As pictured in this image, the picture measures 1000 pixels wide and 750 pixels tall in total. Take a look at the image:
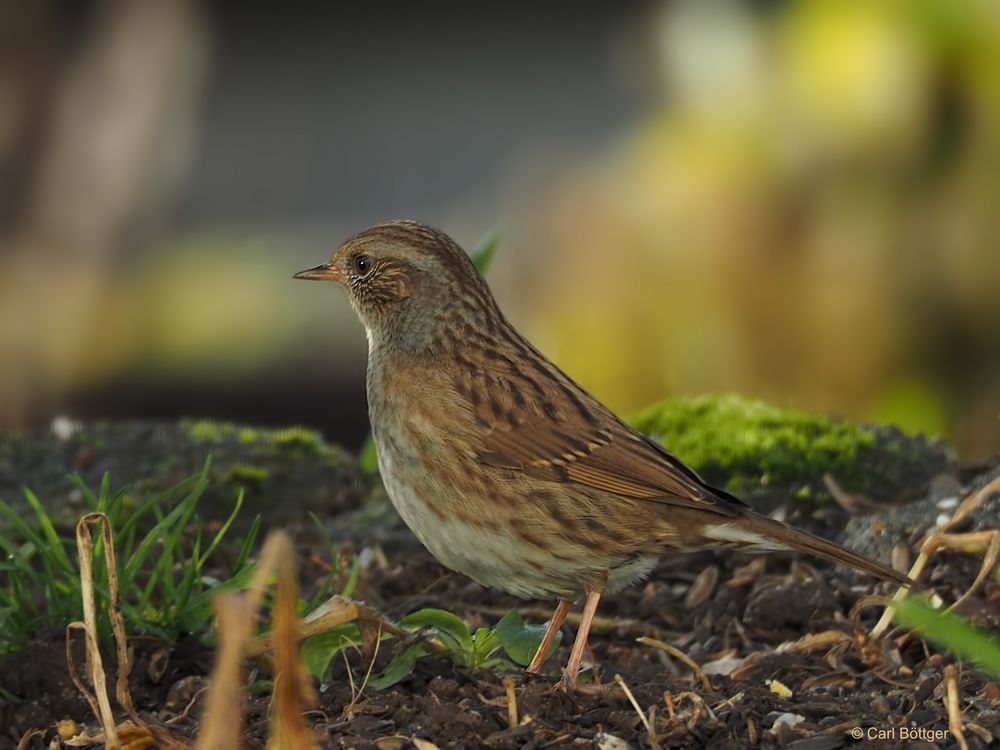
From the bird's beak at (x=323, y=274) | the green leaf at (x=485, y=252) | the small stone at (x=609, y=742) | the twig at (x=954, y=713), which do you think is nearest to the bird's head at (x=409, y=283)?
the bird's beak at (x=323, y=274)

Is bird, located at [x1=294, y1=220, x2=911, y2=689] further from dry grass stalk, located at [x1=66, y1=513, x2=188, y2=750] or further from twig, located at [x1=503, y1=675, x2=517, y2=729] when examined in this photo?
dry grass stalk, located at [x1=66, y1=513, x2=188, y2=750]

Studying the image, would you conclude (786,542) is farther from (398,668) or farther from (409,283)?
(409,283)

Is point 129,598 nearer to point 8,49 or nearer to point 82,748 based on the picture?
point 82,748

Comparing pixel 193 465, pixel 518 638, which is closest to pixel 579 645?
pixel 518 638

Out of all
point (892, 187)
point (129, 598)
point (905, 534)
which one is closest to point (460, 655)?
point (129, 598)

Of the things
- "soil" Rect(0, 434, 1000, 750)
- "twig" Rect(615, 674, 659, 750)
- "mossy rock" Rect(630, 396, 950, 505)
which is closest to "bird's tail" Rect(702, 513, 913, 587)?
"soil" Rect(0, 434, 1000, 750)

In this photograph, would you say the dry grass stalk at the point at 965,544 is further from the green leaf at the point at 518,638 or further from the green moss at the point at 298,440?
the green moss at the point at 298,440
